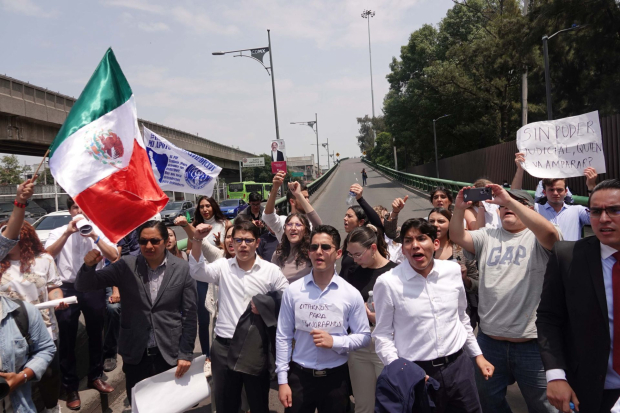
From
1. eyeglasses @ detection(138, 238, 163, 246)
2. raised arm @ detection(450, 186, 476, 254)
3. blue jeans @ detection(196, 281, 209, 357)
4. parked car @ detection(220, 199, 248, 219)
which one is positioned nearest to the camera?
raised arm @ detection(450, 186, 476, 254)

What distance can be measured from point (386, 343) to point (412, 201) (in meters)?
22.6

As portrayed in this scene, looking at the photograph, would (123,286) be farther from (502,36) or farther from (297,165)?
(297,165)

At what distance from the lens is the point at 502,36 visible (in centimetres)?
2747

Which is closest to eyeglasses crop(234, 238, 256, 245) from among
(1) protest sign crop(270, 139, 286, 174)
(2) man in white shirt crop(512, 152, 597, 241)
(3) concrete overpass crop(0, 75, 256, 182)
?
(2) man in white shirt crop(512, 152, 597, 241)

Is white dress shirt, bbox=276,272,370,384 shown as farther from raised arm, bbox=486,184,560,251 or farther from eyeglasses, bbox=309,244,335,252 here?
raised arm, bbox=486,184,560,251

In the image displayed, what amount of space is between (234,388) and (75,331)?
6.80ft

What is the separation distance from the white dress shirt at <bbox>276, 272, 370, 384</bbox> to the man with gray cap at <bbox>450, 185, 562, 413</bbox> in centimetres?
89

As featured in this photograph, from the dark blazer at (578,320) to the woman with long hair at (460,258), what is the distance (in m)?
1.35

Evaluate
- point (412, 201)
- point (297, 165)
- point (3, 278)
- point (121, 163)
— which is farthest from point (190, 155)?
point (297, 165)

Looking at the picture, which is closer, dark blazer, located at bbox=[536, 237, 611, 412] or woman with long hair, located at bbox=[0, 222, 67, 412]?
dark blazer, located at bbox=[536, 237, 611, 412]

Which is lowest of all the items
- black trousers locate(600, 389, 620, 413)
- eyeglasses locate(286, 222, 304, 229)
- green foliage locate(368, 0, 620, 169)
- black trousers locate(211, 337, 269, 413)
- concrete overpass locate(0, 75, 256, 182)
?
black trousers locate(211, 337, 269, 413)

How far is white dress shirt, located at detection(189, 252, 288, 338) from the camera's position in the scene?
375 cm

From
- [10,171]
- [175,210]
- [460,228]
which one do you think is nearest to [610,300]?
[460,228]

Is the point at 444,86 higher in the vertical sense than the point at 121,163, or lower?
higher
